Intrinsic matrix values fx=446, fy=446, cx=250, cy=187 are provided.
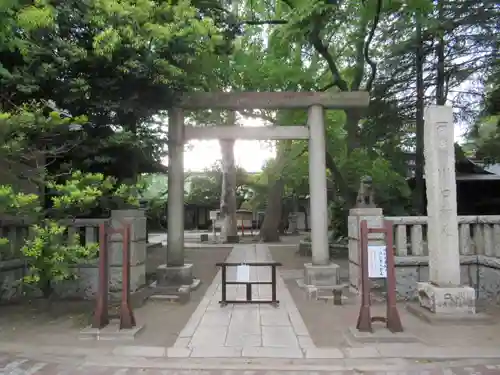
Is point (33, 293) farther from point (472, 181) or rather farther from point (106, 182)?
point (472, 181)

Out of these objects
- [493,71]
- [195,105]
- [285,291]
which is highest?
[493,71]

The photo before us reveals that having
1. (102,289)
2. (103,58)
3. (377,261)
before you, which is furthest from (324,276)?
(103,58)

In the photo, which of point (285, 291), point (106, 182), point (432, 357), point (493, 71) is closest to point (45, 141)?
point (106, 182)

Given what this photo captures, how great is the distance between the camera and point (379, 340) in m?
6.50

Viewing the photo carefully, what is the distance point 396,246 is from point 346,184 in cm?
640

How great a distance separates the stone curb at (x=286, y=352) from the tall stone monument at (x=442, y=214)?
6.02 feet

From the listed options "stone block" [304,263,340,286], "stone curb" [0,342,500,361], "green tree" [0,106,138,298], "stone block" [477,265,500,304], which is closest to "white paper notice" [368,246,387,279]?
"stone curb" [0,342,500,361]

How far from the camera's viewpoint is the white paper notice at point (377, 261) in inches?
284

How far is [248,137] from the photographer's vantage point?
11.0 m

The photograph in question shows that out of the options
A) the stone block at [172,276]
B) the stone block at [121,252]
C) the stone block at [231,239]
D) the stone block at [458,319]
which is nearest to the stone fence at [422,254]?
the stone block at [458,319]

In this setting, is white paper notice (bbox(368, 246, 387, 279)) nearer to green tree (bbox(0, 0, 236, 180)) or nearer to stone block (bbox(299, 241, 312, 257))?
green tree (bbox(0, 0, 236, 180))

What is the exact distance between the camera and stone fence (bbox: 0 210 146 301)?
9.13m

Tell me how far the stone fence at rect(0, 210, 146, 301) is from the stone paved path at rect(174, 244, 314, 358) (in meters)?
1.95

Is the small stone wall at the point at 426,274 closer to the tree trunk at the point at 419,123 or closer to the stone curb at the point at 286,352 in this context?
the stone curb at the point at 286,352
